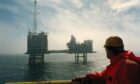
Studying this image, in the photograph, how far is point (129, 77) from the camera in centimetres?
398

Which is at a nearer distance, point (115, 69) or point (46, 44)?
point (115, 69)

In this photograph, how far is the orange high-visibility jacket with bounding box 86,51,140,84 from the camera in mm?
4000

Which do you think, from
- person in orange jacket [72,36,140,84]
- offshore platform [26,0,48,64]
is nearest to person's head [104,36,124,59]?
person in orange jacket [72,36,140,84]

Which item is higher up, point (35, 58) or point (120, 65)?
point (120, 65)

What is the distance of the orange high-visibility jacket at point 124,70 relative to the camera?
157 inches

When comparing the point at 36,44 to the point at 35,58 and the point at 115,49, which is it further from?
the point at 115,49

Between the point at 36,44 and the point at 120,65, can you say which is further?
the point at 36,44

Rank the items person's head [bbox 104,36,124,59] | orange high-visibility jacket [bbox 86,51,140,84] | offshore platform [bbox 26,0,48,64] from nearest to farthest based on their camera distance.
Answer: orange high-visibility jacket [bbox 86,51,140,84] → person's head [bbox 104,36,124,59] → offshore platform [bbox 26,0,48,64]

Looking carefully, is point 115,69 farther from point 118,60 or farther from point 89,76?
point 89,76

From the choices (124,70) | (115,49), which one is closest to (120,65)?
(124,70)

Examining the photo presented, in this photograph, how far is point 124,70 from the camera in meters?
4.03

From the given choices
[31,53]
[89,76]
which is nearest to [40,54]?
[31,53]

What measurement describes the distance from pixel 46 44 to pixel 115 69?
132434 mm

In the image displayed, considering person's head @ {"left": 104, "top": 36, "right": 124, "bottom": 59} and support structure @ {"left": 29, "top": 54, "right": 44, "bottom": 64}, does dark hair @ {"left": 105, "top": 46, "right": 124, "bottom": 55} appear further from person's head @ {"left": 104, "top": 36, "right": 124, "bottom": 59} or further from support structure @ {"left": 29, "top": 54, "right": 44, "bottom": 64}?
support structure @ {"left": 29, "top": 54, "right": 44, "bottom": 64}
